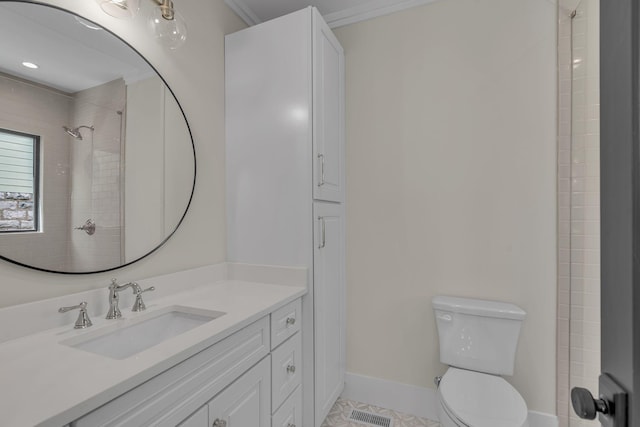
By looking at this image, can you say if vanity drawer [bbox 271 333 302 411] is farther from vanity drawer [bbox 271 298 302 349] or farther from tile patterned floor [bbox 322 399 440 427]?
tile patterned floor [bbox 322 399 440 427]

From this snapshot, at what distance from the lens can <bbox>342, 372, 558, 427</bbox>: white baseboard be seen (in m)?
1.86

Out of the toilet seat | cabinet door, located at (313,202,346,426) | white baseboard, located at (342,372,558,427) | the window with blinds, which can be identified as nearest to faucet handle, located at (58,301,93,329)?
the window with blinds

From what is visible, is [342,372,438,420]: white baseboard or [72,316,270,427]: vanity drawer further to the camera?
[342,372,438,420]: white baseboard

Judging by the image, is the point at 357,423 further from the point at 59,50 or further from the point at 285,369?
the point at 59,50

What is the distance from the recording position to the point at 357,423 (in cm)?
181

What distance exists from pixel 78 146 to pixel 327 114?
121 centimetres

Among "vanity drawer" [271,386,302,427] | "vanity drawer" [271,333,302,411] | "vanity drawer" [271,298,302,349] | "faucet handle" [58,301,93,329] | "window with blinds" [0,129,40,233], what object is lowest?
"vanity drawer" [271,386,302,427]

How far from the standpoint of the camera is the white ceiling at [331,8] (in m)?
1.93

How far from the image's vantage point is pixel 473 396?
4.57 ft

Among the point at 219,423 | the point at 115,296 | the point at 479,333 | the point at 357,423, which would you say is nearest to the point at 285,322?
the point at 219,423

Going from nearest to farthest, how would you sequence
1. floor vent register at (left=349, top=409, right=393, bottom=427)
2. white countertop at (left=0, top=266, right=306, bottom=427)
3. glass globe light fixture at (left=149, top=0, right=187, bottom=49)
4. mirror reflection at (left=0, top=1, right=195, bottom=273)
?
white countertop at (left=0, top=266, right=306, bottom=427)
mirror reflection at (left=0, top=1, right=195, bottom=273)
glass globe light fixture at (left=149, top=0, right=187, bottom=49)
floor vent register at (left=349, top=409, right=393, bottom=427)

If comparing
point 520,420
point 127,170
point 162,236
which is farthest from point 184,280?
point 520,420

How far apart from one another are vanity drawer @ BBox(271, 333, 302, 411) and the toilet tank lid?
2.72 ft

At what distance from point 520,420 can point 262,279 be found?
1324mm
